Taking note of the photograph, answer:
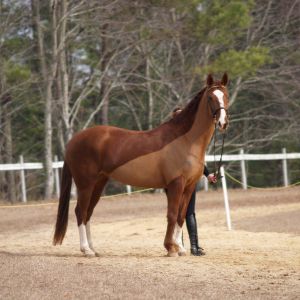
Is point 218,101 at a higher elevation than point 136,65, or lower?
lower

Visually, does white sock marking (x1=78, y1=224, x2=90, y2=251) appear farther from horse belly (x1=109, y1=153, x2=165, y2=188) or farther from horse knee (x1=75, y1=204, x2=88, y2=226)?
horse belly (x1=109, y1=153, x2=165, y2=188)

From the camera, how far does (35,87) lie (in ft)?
104

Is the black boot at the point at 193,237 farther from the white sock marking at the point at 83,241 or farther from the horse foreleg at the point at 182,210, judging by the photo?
the white sock marking at the point at 83,241

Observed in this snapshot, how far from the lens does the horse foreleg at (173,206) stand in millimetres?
12016

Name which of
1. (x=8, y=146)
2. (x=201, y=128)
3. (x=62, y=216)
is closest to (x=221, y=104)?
(x=201, y=128)

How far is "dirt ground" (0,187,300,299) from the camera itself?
29.9ft

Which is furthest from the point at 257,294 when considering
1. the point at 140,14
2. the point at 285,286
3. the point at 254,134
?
the point at 254,134

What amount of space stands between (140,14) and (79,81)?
5.18 m

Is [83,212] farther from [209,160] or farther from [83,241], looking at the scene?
[209,160]

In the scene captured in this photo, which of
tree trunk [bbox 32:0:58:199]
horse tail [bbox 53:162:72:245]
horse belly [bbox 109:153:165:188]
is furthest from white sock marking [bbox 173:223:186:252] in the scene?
tree trunk [bbox 32:0:58:199]

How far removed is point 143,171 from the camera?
12312 millimetres

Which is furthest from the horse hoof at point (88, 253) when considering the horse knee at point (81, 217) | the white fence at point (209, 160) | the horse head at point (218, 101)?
the white fence at point (209, 160)

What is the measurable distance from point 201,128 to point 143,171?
3.29 feet

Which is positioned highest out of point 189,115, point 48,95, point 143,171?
point 48,95
